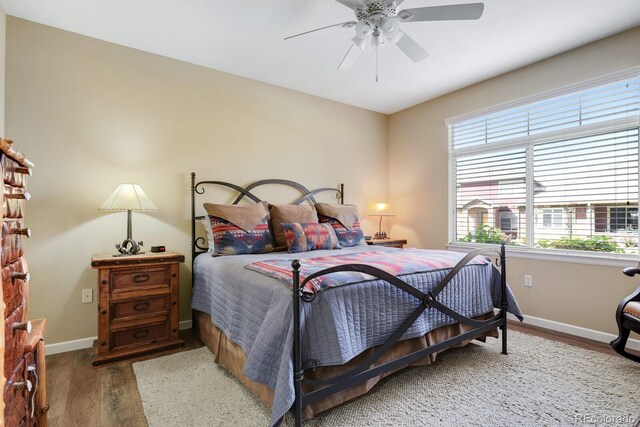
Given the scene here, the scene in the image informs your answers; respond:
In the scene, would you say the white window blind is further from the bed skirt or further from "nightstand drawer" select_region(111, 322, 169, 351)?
"nightstand drawer" select_region(111, 322, 169, 351)

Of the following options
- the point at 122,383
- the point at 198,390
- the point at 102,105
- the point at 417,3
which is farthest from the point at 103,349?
the point at 417,3

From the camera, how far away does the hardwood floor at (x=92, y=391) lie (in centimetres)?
179

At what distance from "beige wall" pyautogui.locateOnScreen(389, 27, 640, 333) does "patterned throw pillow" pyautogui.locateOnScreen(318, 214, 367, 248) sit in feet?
4.07

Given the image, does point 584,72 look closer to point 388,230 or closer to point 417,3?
point 417,3

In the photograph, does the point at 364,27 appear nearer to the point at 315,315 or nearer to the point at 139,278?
the point at 315,315

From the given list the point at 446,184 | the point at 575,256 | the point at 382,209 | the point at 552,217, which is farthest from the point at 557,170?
the point at 382,209

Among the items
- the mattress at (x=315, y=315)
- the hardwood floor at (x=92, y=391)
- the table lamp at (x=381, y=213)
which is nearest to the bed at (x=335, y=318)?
the mattress at (x=315, y=315)

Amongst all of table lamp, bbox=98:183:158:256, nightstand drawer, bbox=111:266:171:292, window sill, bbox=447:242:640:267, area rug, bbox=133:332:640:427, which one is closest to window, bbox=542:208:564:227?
window sill, bbox=447:242:640:267

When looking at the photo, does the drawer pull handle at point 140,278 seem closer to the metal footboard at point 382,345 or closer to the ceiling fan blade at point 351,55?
the metal footboard at point 382,345

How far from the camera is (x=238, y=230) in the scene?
9.78 feet

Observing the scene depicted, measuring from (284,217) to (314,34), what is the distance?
1711mm

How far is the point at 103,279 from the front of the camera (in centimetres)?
244

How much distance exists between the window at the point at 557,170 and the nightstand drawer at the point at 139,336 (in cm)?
347

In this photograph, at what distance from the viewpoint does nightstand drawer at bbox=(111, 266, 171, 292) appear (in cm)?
250
